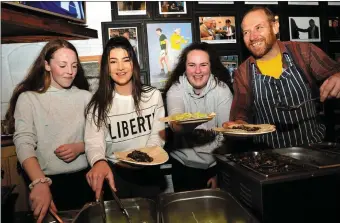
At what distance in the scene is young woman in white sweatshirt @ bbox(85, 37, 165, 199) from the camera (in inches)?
73.9

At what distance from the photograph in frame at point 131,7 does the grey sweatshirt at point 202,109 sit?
5.38 ft

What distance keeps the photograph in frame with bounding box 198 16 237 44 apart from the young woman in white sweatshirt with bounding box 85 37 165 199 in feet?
6.42

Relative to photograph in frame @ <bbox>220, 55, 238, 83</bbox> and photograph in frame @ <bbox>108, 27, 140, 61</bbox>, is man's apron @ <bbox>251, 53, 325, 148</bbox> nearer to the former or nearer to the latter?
photograph in frame @ <bbox>220, 55, 238, 83</bbox>

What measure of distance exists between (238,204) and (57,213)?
87 centimetres

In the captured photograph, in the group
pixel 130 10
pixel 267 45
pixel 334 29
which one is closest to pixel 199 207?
pixel 267 45

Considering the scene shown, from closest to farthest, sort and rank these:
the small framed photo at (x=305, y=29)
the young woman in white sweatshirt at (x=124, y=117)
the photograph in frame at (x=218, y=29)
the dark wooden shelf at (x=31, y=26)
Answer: the dark wooden shelf at (x=31, y=26) < the young woman in white sweatshirt at (x=124, y=117) < the photograph in frame at (x=218, y=29) < the small framed photo at (x=305, y=29)

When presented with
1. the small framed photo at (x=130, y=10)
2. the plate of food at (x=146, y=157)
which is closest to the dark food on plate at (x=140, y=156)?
the plate of food at (x=146, y=157)

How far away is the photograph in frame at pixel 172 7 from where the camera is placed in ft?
11.6

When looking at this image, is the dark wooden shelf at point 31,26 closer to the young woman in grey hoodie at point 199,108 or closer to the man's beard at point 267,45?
the young woman in grey hoodie at point 199,108

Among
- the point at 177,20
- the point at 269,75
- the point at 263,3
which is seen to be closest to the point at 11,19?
the point at 269,75

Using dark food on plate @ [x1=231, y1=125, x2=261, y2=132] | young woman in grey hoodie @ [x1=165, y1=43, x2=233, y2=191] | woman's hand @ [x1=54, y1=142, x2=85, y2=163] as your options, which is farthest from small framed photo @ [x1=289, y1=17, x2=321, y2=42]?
woman's hand @ [x1=54, y1=142, x2=85, y2=163]

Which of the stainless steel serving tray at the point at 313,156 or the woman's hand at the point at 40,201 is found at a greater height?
the stainless steel serving tray at the point at 313,156

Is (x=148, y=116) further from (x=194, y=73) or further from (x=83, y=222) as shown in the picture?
(x=83, y=222)

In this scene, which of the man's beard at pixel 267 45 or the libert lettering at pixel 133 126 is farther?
the man's beard at pixel 267 45
